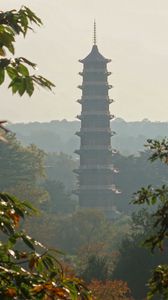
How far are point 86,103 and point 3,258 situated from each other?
7470 cm

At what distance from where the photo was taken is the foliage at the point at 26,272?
4.32 m

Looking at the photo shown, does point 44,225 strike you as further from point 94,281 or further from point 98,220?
point 94,281

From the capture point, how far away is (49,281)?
446 centimetres

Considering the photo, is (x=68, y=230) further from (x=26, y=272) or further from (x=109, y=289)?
(x=26, y=272)

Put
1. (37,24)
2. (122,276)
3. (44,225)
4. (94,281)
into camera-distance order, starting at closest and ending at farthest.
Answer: (37,24)
(94,281)
(122,276)
(44,225)

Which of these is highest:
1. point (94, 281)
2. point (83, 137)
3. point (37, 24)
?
point (83, 137)

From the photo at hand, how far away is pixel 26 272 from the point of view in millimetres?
4594

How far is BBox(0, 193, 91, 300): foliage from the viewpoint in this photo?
432 cm

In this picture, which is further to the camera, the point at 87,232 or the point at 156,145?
the point at 87,232

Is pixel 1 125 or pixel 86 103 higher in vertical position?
pixel 86 103

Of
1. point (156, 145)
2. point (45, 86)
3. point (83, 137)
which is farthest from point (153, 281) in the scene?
point (83, 137)

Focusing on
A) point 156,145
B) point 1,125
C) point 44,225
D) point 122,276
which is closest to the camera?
point 1,125

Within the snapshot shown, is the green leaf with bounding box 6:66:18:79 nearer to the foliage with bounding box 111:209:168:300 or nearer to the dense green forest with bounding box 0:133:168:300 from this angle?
the dense green forest with bounding box 0:133:168:300

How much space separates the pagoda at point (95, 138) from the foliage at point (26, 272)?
71.5 metres
